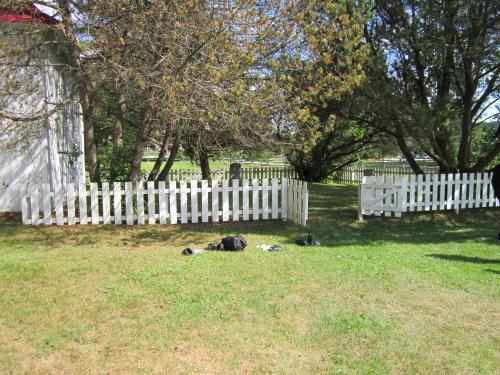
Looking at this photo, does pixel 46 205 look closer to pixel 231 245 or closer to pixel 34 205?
pixel 34 205

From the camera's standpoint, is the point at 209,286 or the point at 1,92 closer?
the point at 209,286

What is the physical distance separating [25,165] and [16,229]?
2.04 meters

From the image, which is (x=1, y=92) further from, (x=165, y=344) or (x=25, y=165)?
(x=165, y=344)

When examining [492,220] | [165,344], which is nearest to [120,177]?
[165,344]

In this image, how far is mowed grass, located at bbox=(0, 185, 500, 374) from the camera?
366 cm

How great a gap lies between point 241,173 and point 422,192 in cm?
1083

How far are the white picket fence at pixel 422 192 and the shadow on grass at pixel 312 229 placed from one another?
0.94 feet

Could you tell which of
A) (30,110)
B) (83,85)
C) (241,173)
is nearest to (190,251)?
(83,85)

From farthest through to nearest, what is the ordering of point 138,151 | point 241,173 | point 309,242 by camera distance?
point 241,173 → point 138,151 → point 309,242

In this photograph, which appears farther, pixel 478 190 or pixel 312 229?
pixel 478 190

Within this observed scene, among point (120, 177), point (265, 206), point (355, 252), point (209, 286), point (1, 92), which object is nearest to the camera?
point (209, 286)

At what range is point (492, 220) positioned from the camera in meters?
11.0

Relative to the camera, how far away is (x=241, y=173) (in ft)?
68.3

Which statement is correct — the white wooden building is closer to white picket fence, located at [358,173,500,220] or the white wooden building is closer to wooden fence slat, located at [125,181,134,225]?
wooden fence slat, located at [125,181,134,225]
